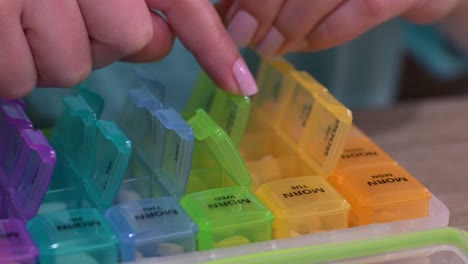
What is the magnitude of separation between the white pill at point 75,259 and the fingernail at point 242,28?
287 mm

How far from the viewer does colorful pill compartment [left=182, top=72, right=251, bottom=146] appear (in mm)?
542

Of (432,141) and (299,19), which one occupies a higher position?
(299,19)

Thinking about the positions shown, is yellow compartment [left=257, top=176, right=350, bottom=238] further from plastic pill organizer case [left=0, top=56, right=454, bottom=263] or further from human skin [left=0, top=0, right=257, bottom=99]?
human skin [left=0, top=0, right=257, bottom=99]

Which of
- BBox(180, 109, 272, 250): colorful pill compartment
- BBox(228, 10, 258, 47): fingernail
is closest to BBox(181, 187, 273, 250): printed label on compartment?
BBox(180, 109, 272, 250): colorful pill compartment

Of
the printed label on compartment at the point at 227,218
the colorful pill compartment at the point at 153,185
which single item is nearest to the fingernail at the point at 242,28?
the colorful pill compartment at the point at 153,185

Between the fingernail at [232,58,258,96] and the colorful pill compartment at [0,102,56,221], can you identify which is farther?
the fingernail at [232,58,258,96]

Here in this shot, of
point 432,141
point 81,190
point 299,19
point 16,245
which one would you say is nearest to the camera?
point 16,245

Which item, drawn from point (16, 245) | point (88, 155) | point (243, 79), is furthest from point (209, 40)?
point (16, 245)

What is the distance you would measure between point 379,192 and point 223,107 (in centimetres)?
17

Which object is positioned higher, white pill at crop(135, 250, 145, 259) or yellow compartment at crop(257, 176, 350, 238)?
yellow compartment at crop(257, 176, 350, 238)

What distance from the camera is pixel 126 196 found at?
1.63ft

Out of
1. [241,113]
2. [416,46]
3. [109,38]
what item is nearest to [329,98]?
[241,113]

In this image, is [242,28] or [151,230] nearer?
[151,230]

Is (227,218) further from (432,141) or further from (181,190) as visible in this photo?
(432,141)
